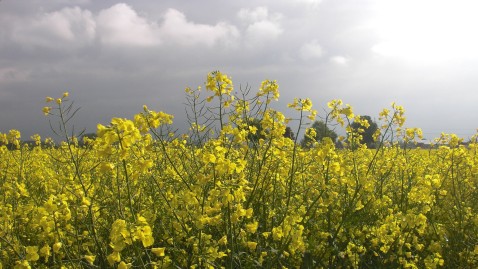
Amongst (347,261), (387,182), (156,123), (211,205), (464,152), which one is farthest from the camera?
(387,182)

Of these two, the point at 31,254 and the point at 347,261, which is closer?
the point at 31,254

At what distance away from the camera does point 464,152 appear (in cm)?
446

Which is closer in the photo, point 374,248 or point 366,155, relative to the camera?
point 374,248

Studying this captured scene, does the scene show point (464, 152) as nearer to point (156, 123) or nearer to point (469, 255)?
point (469, 255)

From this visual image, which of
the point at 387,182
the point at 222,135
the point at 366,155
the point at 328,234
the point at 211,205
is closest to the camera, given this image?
the point at 211,205

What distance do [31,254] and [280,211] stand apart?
1.95 meters

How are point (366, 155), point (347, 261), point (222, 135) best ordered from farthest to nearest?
point (366, 155)
point (222, 135)
point (347, 261)

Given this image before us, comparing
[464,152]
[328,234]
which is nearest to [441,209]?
[464,152]

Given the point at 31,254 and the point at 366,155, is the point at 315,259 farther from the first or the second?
the point at 366,155

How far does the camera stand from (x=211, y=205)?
2.48 metres

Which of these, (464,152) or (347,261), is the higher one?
(464,152)

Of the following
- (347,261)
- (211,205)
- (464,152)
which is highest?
(464,152)

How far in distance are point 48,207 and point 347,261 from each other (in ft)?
7.63

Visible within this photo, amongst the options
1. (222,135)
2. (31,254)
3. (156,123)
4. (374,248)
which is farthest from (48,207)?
(374,248)
